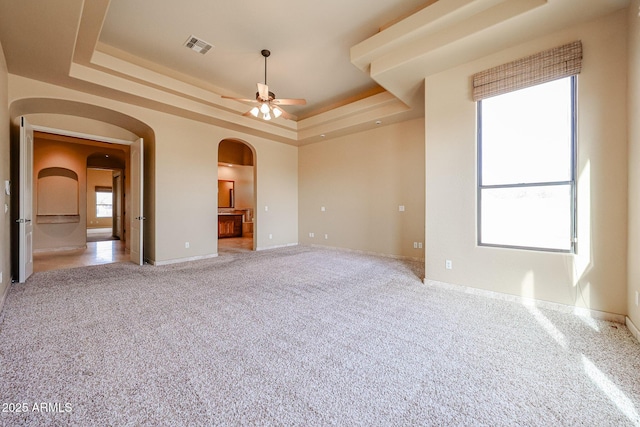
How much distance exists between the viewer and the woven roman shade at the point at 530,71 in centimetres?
264

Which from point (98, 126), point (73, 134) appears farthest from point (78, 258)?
point (98, 126)

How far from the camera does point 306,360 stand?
73.3 inches

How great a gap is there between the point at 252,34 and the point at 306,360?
13.3ft

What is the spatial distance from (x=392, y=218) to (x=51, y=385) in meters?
5.39

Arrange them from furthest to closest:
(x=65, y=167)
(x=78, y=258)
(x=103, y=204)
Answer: (x=103, y=204)
(x=65, y=167)
(x=78, y=258)

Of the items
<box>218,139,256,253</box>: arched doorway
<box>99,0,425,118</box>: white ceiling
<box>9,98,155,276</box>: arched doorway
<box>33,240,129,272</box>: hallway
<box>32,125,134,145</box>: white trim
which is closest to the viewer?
<box>99,0,425,118</box>: white ceiling

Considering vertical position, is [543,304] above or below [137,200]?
below

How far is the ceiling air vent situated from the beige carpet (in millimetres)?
3542

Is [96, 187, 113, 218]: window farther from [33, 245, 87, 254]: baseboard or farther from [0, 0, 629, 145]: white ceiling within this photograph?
[0, 0, 629, 145]: white ceiling

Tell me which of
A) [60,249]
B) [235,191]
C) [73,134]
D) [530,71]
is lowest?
[60,249]

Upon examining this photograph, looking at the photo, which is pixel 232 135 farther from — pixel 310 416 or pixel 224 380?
pixel 310 416

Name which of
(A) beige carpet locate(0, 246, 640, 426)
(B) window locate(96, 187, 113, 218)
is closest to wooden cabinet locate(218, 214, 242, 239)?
(A) beige carpet locate(0, 246, 640, 426)

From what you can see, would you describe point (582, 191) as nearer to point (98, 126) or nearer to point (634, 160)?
point (634, 160)

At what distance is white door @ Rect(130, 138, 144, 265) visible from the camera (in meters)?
4.91
